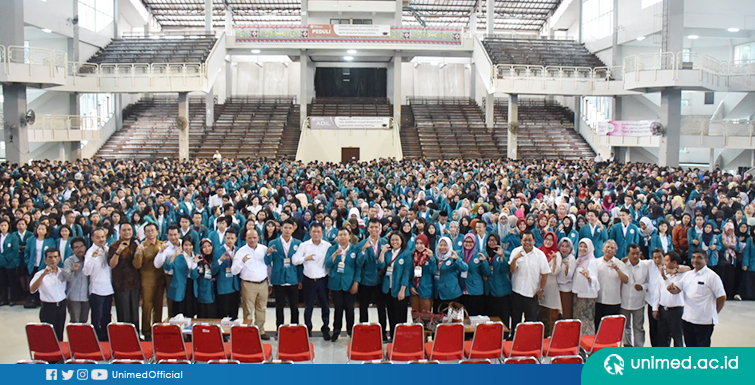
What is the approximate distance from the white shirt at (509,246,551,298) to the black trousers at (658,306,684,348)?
1.26 m

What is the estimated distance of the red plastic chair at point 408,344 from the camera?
5.52 meters

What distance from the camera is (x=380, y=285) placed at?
739 centimetres

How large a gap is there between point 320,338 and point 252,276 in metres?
1.16

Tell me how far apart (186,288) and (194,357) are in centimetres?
212

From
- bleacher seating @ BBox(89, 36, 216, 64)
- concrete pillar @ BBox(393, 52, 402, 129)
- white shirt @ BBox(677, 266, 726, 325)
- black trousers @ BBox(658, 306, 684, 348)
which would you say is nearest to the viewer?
white shirt @ BBox(677, 266, 726, 325)

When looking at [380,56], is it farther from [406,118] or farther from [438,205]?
[438,205]

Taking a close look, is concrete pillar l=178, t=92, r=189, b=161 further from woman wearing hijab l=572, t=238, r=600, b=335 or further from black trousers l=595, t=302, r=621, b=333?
black trousers l=595, t=302, r=621, b=333

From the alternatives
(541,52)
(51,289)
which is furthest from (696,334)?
(541,52)

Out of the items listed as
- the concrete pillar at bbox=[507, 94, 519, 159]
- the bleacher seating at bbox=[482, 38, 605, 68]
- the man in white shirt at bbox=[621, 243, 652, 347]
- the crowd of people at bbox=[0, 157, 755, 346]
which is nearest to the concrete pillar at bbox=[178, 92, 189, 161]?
the concrete pillar at bbox=[507, 94, 519, 159]

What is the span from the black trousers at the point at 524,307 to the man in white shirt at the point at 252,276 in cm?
292

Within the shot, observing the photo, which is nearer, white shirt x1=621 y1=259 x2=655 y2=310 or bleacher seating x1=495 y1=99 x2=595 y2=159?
white shirt x1=621 y1=259 x2=655 y2=310

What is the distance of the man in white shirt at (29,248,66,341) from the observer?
21.2 ft

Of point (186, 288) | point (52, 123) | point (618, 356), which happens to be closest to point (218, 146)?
point (52, 123)

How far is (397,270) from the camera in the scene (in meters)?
7.05
